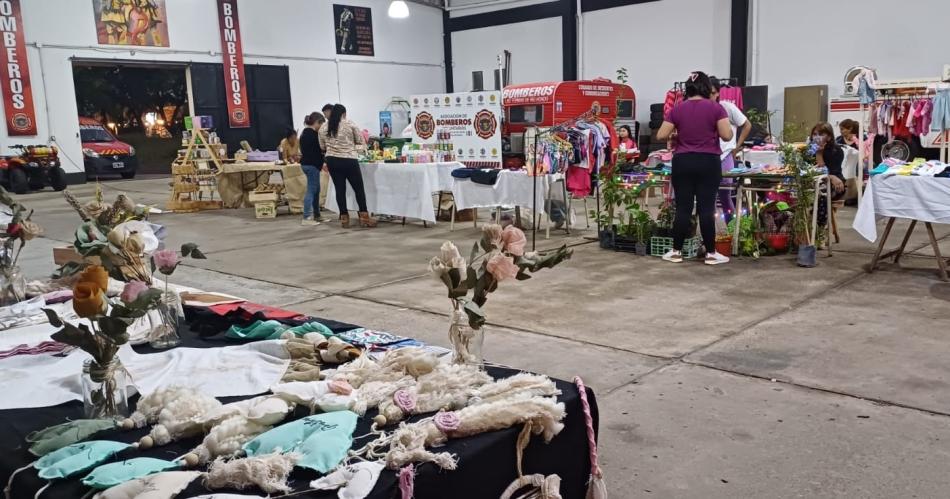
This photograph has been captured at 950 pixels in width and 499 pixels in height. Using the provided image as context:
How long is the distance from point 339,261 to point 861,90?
19.6ft

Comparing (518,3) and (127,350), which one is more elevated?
(518,3)

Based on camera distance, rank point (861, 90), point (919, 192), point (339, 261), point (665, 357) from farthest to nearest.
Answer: point (861, 90) → point (339, 261) → point (919, 192) → point (665, 357)

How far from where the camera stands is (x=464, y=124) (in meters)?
8.62

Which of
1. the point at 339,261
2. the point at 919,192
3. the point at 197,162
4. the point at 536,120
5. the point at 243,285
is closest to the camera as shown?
the point at 919,192

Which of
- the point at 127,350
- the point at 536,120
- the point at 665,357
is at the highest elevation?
the point at 536,120

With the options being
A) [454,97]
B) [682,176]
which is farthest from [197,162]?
[682,176]

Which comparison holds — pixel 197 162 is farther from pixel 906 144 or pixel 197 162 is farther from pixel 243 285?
pixel 906 144

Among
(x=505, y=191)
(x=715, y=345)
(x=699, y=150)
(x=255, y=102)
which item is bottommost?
(x=715, y=345)

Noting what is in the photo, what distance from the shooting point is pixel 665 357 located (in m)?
3.60

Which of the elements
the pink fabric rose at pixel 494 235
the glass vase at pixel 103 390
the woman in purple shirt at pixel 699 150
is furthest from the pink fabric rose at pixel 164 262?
the woman in purple shirt at pixel 699 150

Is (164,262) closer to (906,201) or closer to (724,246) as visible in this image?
(906,201)

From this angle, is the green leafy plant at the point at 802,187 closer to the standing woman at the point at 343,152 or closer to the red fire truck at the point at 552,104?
the standing woman at the point at 343,152

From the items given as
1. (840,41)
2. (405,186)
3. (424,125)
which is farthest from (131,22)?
(840,41)

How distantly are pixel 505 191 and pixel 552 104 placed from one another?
6187 millimetres
